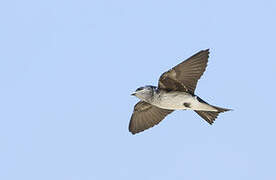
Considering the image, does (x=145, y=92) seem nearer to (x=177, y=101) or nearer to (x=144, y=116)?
(x=177, y=101)

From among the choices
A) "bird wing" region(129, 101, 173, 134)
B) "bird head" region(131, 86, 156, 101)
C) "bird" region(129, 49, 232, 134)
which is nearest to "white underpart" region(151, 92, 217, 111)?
"bird" region(129, 49, 232, 134)

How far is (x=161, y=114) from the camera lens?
1557cm

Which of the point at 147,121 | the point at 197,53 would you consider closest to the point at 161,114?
the point at 147,121

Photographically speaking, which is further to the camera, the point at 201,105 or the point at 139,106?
the point at 139,106

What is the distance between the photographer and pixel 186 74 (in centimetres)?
1410

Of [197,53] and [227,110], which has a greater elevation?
[197,53]

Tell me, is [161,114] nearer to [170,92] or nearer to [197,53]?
[170,92]

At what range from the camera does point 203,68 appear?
1380 cm

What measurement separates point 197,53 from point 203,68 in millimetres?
317

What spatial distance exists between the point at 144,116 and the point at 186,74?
2019 mm

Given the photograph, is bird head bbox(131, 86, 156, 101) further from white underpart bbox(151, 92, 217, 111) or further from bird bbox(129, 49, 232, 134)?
white underpart bbox(151, 92, 217, 111)

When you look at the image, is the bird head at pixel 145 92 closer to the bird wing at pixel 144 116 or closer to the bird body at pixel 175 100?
the bird body at pixel 175 100

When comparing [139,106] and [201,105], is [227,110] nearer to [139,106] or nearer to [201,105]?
[201,105]

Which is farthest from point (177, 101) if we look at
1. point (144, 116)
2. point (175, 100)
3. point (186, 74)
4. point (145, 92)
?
point (144, 116)
